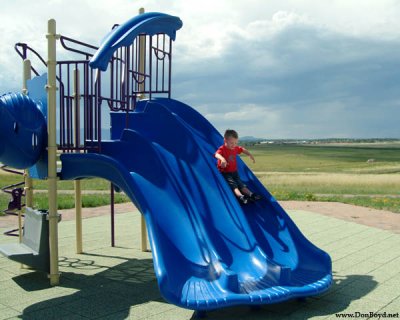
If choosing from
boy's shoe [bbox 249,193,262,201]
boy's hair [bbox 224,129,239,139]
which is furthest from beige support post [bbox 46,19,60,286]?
boy's shoe [bbox 249,193,262,201]

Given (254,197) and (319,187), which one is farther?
(319,187)

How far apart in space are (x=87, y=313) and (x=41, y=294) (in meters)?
1.03

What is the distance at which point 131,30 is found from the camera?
6250 mm

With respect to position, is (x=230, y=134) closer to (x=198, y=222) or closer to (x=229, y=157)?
(x=229, y=157)

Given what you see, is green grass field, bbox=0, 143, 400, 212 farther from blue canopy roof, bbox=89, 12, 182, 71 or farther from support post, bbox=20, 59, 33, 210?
blue canopy roof, bbox=89, 12, 182, 71

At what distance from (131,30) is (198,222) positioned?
274 centimetres

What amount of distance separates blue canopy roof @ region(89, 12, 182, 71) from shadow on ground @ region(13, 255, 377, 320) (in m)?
2.85

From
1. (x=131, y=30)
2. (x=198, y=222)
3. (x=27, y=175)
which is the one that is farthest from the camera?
(x=27, y=175)

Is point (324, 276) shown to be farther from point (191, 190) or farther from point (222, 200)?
point (191, 190)

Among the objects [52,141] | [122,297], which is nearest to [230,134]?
[52,141]

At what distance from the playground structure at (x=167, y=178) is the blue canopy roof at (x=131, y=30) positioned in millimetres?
16

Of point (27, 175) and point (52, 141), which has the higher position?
point (52, 141)

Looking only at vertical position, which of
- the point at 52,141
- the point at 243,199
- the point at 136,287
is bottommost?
the point at 136,287

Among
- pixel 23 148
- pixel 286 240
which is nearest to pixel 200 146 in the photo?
pixel 286 240
